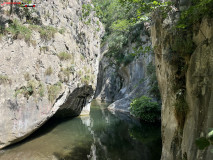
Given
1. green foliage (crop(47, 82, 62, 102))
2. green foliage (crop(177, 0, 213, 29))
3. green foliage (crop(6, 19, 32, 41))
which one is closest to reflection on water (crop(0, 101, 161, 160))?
green foliage (crop(47, 82, 62, 102))

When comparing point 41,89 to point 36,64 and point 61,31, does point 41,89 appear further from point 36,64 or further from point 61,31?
point 61,31

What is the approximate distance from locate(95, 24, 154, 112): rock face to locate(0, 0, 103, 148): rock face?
8.41m

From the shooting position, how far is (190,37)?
4492mm

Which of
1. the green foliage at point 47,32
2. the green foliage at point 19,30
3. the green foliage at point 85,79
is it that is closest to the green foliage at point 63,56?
the green foliage at point 47,32

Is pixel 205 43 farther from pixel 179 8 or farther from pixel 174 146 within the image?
pixel 174 146

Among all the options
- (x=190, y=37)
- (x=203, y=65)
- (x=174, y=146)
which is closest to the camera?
(x=203, y=65)

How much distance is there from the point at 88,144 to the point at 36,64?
17.8 feet

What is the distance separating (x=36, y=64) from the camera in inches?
389

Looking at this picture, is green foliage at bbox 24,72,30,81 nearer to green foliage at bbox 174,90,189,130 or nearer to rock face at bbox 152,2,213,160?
rock face at bbox 152,2,213,160

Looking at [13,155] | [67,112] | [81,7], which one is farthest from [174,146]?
[81,7]

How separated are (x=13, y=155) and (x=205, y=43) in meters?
8.47

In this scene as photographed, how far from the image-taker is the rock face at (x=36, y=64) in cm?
840

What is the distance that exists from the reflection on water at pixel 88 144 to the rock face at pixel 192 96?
123 inches

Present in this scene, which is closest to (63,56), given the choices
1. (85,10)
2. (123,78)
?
(85,10)
